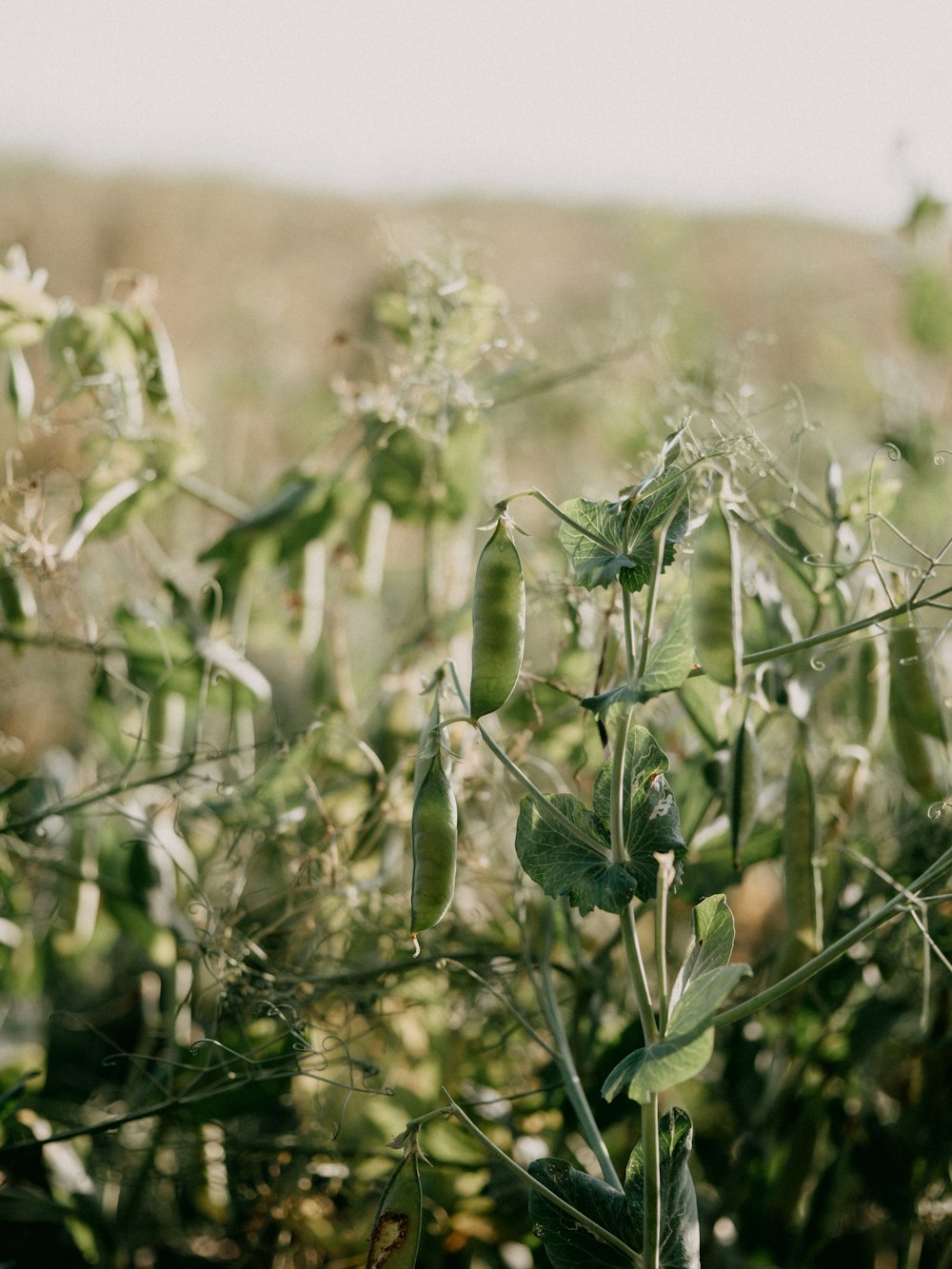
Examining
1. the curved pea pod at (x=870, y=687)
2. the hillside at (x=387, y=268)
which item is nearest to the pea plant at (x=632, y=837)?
the curved pea pod at (x=870, y=687)

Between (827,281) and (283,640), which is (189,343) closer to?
(283,640)

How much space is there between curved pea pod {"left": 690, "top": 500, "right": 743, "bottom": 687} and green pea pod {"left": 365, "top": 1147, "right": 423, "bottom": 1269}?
0.21m

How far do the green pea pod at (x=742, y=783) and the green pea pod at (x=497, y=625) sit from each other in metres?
0.15

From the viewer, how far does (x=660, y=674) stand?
14.8 inches

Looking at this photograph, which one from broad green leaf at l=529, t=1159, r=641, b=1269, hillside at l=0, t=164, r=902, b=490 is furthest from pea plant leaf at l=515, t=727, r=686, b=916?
hillside at l=0, t=164, r=902, b=490

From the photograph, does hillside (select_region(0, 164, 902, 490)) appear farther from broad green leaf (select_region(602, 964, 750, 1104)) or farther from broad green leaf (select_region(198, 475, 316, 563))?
broad green leaf (select_region(602, 964, 750, 1104))

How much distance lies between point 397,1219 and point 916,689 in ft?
1.07

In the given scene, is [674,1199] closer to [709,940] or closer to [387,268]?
[709,940]

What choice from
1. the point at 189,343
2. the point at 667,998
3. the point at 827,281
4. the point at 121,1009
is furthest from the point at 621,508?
the point at 827,281

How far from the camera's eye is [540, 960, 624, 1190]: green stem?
1.44ft

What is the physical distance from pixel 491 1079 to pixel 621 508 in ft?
1.52

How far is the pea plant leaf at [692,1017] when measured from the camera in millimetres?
330

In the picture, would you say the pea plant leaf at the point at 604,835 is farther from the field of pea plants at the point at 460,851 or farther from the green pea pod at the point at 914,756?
the green pea pod at the point at 914,756

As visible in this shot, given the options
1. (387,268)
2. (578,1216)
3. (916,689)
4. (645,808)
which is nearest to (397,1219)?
(578,1216)
